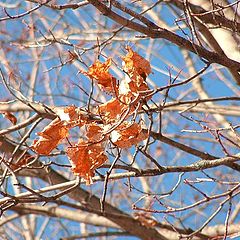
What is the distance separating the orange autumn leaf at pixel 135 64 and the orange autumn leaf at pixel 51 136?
1.26 ft

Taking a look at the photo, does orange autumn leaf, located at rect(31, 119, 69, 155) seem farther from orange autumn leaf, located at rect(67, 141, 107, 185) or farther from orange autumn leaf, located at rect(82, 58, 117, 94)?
orange autumn leaf, located at rect(82, 58, 117, 94)

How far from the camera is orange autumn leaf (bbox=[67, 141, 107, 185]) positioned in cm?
259

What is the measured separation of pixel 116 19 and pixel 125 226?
8.35 feet

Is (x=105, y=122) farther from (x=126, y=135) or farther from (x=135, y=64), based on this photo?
(x=135, y=64)

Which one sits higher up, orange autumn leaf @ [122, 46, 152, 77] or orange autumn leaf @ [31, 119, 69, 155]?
orange autumn leaf @ [122, 46, 152, 77]

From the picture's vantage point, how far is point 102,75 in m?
2.54

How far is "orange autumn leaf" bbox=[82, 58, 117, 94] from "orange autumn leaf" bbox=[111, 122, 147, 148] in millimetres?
161

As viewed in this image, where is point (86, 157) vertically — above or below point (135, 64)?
below

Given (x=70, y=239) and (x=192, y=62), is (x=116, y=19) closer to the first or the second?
(x=70, y=239)

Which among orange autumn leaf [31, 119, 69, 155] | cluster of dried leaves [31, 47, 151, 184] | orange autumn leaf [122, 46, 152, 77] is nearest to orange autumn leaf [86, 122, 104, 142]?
cluster of dried leaves [31, 47, 151, 184]

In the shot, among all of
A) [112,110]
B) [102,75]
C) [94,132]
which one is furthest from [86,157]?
[102,75]

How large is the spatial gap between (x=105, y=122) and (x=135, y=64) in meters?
0.27

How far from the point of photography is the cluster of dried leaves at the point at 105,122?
8.16 ft

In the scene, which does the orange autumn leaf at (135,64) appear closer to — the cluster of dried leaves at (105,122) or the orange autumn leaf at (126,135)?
the cluster of dried leaves at (105,122)
